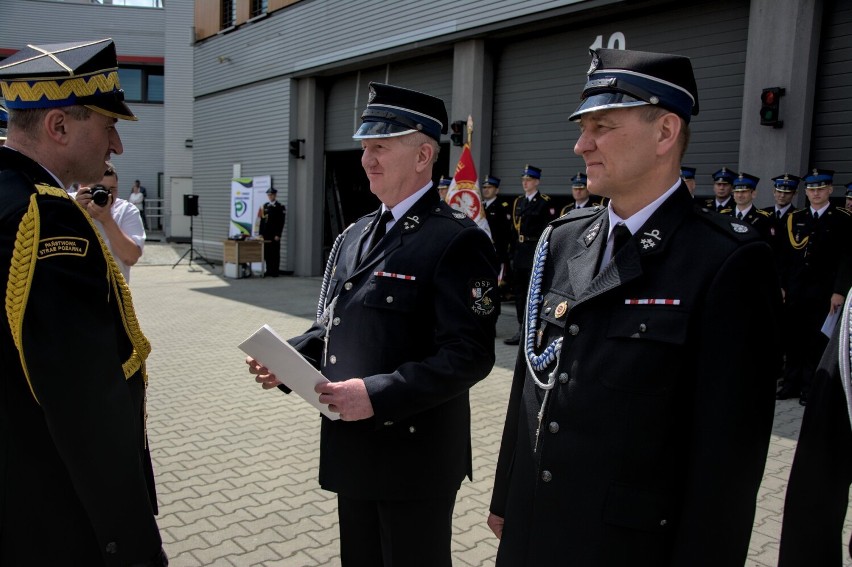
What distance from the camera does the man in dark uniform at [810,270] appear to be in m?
6.95

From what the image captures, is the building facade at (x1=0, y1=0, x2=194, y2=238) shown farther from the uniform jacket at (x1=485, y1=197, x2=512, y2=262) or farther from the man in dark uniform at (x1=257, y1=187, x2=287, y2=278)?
the uniform jacket at (x1=485, y1=197, x2=512, y2=262)

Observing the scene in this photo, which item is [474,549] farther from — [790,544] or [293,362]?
[790,544]

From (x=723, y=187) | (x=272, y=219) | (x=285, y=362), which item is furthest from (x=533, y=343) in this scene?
(x=272, y=219)

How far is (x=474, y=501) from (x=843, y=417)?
308 cm

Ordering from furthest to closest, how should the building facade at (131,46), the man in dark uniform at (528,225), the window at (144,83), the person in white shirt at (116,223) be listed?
1. the window at (144,83)
2. the building facade at (131,46)
3. the man in dark uniform at (528,225)
4. the person in white shirt at (116,223)

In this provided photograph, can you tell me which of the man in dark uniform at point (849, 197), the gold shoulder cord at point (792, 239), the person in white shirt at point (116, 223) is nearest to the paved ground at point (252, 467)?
the person in white shirt at point (116, 223)

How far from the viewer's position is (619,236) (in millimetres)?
1980

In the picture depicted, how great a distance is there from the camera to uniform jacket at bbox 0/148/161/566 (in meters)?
1.71

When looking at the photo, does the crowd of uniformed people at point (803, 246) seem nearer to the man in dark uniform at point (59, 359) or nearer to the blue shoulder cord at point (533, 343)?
the blue shoulder cord at point (533, 343)

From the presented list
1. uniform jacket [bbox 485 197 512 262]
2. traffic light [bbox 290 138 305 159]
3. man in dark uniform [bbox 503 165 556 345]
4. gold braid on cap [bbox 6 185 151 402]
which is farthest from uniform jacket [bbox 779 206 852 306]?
traffic light [bbox 290 138 305 159]

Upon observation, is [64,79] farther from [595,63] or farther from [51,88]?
[595,63]

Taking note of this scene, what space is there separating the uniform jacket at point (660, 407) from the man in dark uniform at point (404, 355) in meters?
0.48

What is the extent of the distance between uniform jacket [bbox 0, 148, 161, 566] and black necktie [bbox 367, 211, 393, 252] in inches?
40.1

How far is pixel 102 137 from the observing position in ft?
7.00
